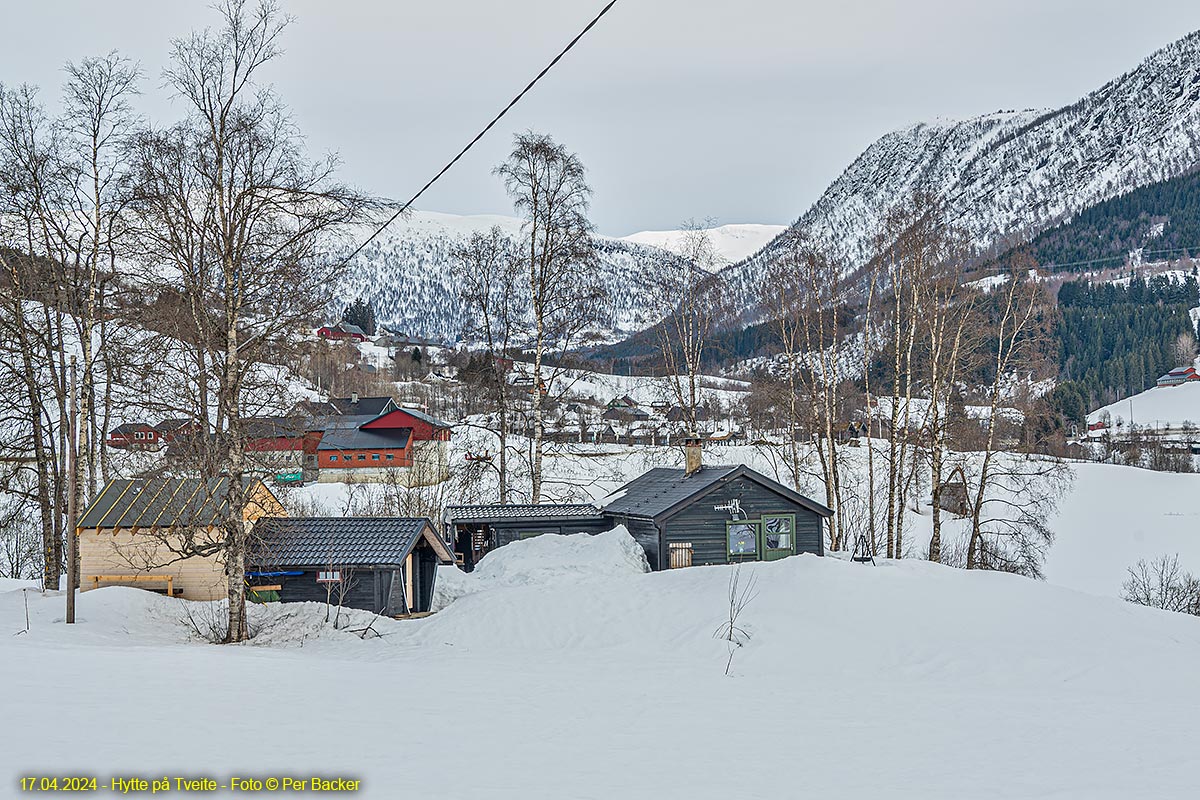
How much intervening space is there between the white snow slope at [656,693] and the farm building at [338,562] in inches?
39.8

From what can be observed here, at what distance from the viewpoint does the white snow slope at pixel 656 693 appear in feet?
23.4

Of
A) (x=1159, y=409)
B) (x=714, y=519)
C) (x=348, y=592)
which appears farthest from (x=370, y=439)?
(x=1159, y=409)

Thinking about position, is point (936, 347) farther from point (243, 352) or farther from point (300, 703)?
point (300, 703)

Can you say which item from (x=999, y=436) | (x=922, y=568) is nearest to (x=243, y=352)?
(x=922, y=568)

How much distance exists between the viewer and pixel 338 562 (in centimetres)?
1861

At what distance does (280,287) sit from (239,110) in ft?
10.4

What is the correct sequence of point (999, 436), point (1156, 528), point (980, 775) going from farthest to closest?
point (1156, 528) → point (999, 436) → point (980, 775)

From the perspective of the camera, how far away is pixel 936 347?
2288cm

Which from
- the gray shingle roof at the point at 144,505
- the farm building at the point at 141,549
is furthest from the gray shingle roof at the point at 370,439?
the farm building at the point at 141,549

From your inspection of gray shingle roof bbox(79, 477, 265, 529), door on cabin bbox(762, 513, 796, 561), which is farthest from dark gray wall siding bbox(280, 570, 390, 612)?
door on cabin bbox(762, 513, 796, 561)

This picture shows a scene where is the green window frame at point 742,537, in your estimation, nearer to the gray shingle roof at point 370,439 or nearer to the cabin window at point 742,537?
the cabin window at point 742,537

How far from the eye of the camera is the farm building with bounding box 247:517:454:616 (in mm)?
18469

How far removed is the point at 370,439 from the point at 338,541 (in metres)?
32.7

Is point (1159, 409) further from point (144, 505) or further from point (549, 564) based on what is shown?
point (144, 505)
